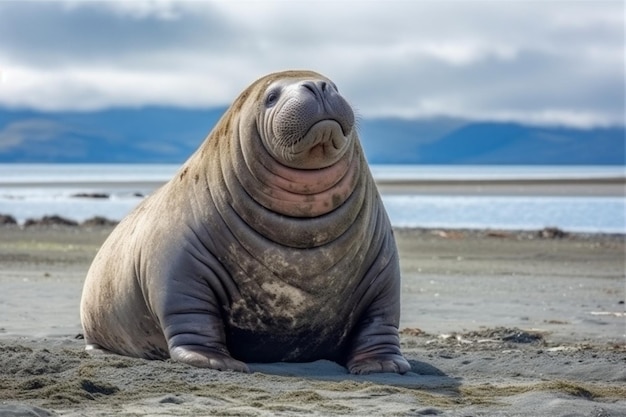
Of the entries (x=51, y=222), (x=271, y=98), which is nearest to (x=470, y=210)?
(x=51, y=222)

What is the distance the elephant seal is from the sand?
0.77ft

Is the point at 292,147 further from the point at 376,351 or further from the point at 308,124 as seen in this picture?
the point at 376,351

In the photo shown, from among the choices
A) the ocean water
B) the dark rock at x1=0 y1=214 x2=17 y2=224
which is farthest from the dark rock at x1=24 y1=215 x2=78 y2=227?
the ocean water

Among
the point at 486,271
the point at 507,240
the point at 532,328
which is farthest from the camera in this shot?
the point at 507,240

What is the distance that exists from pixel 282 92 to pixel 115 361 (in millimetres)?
1834

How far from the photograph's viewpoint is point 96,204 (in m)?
45.5

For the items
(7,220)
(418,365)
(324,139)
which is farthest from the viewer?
(7,220)

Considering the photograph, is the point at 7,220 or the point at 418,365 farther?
the point at 7,220

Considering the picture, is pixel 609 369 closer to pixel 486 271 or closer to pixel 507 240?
pixel 486 271

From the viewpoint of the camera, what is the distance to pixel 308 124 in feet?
23.7

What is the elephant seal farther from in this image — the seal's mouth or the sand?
the sand

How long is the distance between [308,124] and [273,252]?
3.00 feet

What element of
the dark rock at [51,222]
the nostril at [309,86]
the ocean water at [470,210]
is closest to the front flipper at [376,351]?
the nostril at [309,86]

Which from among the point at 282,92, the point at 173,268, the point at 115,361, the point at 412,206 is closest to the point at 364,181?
the point at 282,92
